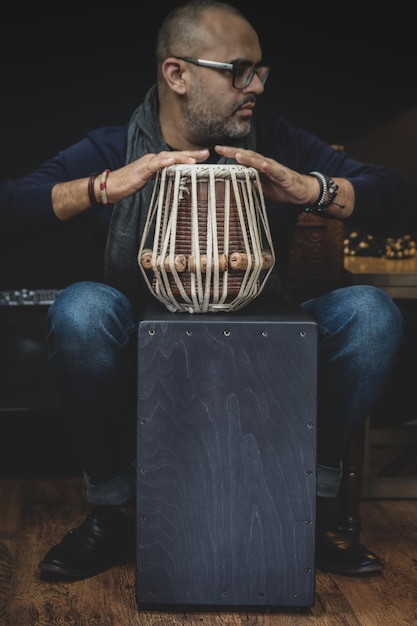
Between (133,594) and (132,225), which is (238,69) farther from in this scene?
(133,594)

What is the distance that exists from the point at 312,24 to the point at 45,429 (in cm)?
159

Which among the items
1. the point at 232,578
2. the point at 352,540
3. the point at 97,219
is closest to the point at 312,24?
the point at 97,219

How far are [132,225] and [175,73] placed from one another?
40cm

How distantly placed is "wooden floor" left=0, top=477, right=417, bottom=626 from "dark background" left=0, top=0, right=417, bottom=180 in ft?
4.44

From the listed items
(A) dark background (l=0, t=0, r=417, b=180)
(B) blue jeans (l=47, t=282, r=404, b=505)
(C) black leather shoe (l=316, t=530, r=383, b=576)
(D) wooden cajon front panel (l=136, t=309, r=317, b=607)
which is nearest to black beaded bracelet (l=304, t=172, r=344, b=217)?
(B) blue jeans (l=47, t=282, r=404, b=505)

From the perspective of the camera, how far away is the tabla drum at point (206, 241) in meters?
1.88

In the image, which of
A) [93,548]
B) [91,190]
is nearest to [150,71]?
[91,190]

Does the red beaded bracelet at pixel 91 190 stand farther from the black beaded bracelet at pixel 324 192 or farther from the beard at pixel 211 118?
the black beaded bracelet at pixel 324 192

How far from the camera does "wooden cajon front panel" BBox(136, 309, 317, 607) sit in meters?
1.83

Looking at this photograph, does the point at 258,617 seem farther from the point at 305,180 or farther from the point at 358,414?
the point at 305,180

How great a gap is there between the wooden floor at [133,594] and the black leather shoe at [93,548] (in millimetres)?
26

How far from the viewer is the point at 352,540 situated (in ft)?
7.11

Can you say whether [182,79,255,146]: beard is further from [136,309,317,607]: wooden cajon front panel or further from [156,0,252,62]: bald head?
[136,309,317,607]: wooden cajon front panel

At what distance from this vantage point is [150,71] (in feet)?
10.2
